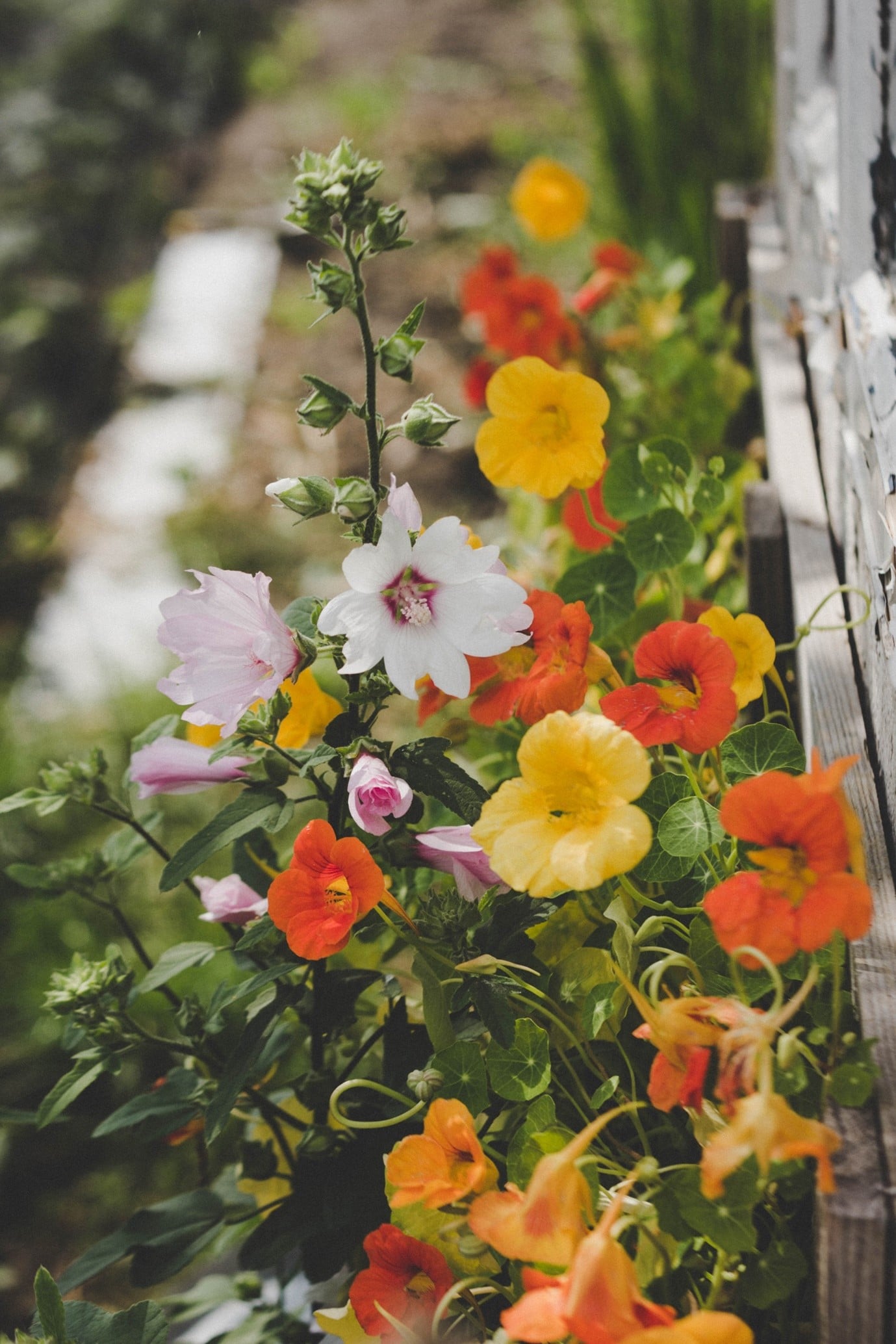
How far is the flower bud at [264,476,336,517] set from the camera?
79 centimetres

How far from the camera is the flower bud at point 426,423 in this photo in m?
0.79

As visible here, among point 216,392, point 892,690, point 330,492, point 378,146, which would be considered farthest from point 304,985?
point 378,146

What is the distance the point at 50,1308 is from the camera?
2.47ft

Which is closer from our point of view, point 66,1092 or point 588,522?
point 66,1092

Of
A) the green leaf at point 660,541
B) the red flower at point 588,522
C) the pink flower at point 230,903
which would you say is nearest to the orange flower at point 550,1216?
the pink flower at point 230,903

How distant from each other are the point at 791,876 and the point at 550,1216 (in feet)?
0.79

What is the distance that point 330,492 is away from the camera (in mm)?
802

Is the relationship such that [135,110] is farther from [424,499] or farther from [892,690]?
[892,690]

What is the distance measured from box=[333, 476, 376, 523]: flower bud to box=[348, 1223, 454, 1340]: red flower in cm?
51

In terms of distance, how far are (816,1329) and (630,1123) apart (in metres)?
0.22

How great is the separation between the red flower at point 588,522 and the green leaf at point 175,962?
67cm

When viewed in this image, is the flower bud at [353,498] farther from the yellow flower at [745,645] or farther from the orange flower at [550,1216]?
the orange flower at [550,1216]

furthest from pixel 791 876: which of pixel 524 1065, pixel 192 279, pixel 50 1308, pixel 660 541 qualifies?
pixel 192 279

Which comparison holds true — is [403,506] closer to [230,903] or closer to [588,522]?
[230,903]
